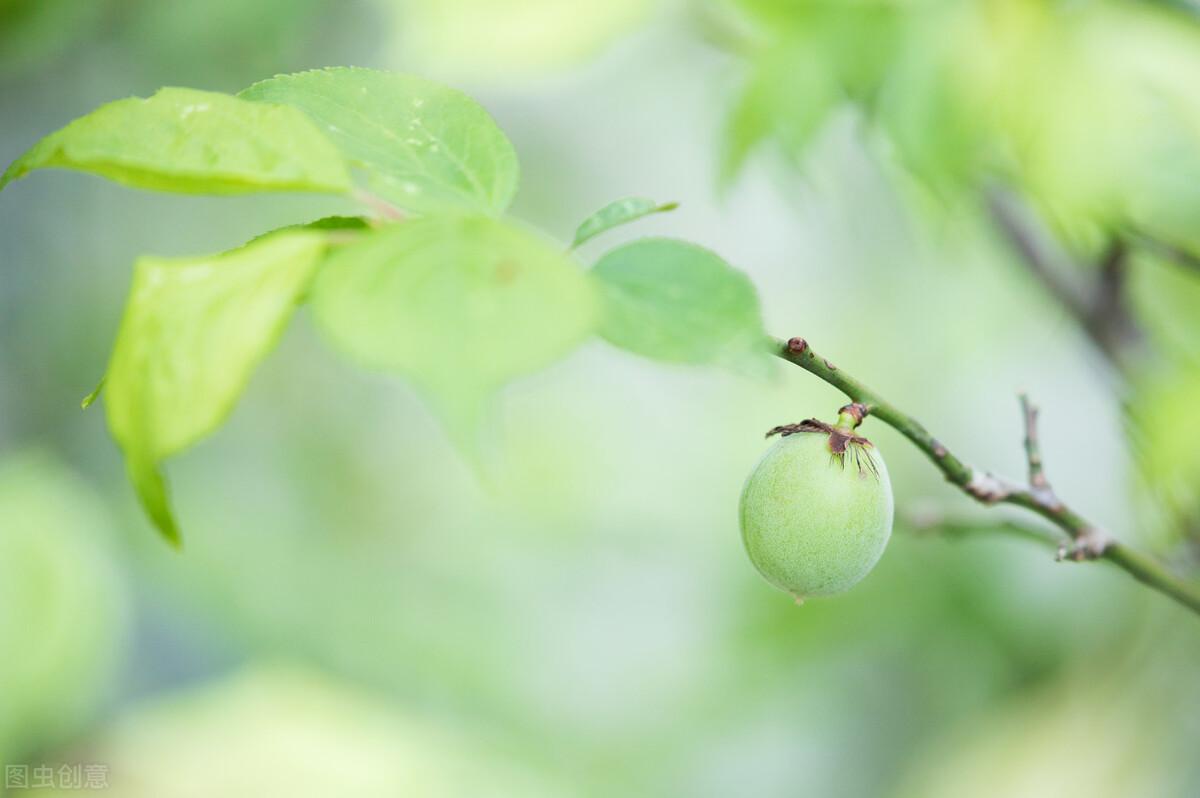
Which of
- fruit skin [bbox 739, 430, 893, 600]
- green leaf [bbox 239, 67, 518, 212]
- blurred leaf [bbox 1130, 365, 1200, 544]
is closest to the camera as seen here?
green leaf [bbox 239, 67, 518, 212]

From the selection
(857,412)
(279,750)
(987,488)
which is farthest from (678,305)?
(279,750)

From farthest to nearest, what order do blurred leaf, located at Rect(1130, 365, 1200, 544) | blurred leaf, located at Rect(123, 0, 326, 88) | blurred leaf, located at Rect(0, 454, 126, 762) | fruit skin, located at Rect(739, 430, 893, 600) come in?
blurred leaf, located at Rect(0, 454, 126, 762)
blurred leaf, located at Rect(123, 0, 326, 88)
blurred leaf, located at Rect(1130, 365, 1200, 544)
fruit skin, located at Rect(739, 430, 893, 600)

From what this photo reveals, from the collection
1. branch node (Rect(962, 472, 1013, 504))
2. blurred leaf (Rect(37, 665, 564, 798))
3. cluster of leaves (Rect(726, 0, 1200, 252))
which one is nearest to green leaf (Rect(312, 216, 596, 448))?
branch node (Rect(962, 472, 1013, 504))

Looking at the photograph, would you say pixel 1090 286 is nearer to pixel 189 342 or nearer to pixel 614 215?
pixel 614 215

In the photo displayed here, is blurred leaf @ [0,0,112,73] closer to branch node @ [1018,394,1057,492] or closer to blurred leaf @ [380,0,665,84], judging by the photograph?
A: blurred leaf @ [380,0,665,84]

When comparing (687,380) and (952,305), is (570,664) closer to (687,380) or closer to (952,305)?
(687,380)

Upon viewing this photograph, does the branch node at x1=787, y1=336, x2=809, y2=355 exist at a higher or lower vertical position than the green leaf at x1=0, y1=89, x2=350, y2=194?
lower

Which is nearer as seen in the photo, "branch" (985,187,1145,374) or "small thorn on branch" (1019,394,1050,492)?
"small thorn on branch" (1019,394,1050,492)
